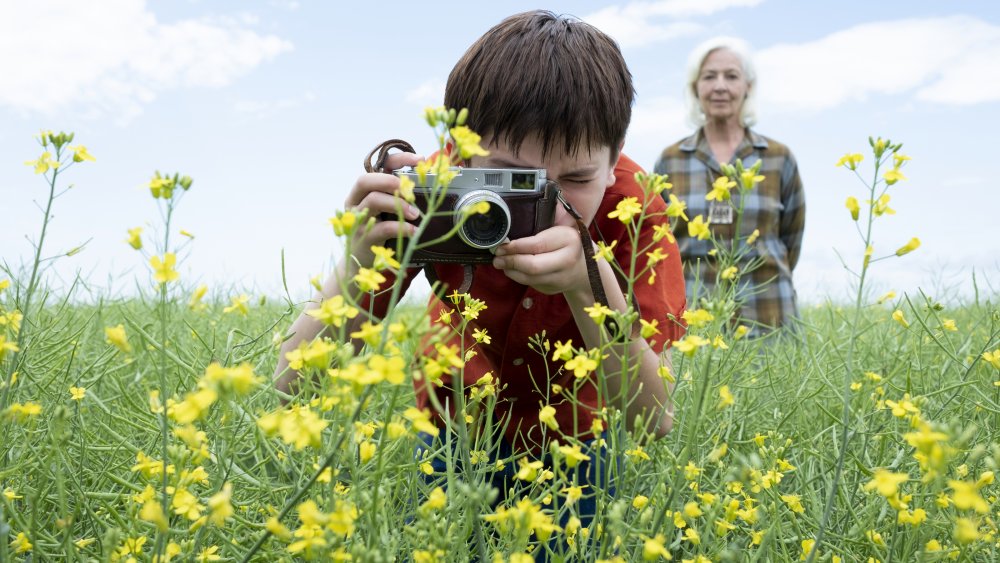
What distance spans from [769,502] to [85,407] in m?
1.22

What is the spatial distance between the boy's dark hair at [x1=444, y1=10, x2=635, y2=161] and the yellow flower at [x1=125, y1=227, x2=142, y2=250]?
70 centimetres

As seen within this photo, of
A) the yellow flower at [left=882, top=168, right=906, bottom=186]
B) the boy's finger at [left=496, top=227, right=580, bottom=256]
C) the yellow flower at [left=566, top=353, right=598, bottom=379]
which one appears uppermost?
the yellow flower at [left=882, top=168, right=906, bottom=186]

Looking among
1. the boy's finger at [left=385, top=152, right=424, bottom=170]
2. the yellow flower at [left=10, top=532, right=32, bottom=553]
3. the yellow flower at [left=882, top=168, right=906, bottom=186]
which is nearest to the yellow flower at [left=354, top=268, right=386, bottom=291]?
the yellow flower at [left=10, top=532, right=32, bottom=553]

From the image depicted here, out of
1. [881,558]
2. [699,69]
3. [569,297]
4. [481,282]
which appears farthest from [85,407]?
[699,69]

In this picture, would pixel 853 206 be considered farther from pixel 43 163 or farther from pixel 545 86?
pixel 43 163

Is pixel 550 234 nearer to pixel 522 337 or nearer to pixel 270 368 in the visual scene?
pixel 522 337

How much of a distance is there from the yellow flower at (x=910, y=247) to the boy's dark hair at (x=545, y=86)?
56 cm

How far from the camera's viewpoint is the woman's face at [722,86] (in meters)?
3.88

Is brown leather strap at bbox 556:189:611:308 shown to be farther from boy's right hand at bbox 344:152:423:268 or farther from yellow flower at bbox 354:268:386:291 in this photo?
yellow flower at bbox 354:268:386:291

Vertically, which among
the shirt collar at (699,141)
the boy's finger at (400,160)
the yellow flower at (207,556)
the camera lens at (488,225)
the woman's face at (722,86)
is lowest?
the yellow flower at (207,556)

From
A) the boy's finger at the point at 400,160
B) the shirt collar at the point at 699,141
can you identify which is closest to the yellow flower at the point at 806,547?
the boy's finger at the point at 400,160

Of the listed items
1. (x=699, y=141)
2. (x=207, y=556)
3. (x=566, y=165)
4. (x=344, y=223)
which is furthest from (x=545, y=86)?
(x=699, y=141)

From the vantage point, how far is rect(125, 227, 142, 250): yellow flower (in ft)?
2.46

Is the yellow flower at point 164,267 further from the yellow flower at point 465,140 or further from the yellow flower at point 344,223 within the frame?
the yellow flower at point 465,140
